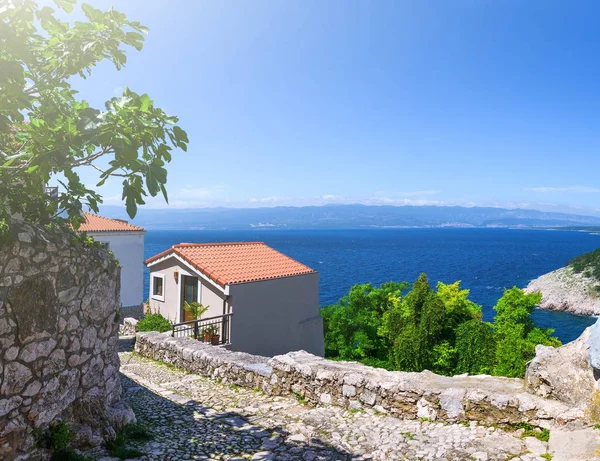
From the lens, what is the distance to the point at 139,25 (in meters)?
4.67

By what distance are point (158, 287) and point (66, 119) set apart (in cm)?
1882

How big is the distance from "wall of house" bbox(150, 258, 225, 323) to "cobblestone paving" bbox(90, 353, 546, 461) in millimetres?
9403

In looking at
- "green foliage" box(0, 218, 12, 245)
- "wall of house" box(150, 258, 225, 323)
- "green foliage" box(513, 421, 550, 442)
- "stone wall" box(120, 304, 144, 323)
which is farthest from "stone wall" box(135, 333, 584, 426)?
"stone wall" box(120, 304, 144, 323)

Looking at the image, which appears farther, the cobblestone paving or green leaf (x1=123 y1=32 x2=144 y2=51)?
the cobblestone paving

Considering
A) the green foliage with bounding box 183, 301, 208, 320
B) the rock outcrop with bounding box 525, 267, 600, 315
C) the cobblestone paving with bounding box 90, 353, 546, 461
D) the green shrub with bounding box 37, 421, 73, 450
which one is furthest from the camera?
the rock outcrop with bounding box 525, 267, 600, 315

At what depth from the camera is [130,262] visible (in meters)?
27.0

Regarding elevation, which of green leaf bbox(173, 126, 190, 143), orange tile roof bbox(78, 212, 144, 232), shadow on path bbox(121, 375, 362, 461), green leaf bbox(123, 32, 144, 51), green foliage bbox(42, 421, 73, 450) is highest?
green leaf bbox(123, 32, 144, 51)

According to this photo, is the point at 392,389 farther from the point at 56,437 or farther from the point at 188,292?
the point at 188,292

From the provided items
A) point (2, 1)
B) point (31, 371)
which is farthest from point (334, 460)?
point (2, 1)

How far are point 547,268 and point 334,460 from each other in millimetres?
117555

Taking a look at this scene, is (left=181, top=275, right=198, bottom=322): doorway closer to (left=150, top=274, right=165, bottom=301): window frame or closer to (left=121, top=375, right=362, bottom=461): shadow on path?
(left=150, top=274, right=165, bottom=301): window frame

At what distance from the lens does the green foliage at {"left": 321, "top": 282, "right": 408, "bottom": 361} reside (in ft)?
85.7

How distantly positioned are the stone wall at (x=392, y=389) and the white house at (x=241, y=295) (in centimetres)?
688

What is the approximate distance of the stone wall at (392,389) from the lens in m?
6.44
